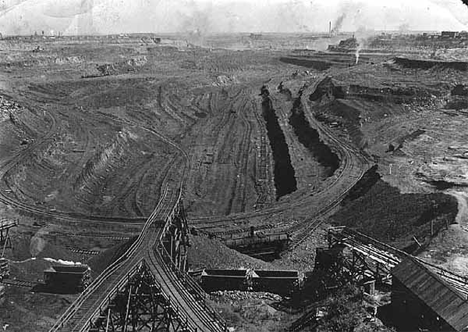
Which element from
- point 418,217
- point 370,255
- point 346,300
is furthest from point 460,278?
point 418,217

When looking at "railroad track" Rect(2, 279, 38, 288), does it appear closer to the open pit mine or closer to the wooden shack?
the open pit mine

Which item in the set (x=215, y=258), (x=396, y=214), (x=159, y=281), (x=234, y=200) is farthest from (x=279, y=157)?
(x=159, y=281)

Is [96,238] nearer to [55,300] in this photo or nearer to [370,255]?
[55,300]

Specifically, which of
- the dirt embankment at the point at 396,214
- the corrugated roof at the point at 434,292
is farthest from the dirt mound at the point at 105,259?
the dirt embankment at the point at 396,214

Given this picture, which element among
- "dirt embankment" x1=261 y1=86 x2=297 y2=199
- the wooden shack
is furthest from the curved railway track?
"dirt embankment" x1=261 y1=86 x2=297 y2=199

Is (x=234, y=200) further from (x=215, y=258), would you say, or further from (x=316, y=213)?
(x=215, y=258)
